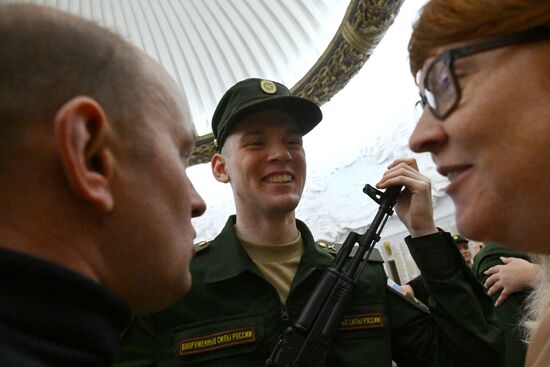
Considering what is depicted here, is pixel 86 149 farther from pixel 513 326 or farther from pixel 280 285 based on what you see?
pixel 513 326

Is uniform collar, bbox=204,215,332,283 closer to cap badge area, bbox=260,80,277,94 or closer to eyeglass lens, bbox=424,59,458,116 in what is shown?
cap badge area, bbox=260,80,277,94

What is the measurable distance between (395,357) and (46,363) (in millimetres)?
1053

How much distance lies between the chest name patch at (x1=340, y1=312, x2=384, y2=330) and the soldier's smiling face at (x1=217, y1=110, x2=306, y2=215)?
33cm

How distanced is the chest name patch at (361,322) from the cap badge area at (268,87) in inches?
26.7

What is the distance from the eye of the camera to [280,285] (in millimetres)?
1189

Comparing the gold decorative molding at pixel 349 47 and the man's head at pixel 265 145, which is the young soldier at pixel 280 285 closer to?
the man's head at pixel 265 145

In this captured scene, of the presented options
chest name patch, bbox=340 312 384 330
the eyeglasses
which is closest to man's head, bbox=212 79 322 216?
chest name patch, bbox=340 312 384 330

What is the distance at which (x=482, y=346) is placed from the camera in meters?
1.10

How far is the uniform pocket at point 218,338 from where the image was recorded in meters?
1.05

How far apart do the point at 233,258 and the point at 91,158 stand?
28.9 inches

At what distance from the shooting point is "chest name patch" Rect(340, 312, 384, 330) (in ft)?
3.76

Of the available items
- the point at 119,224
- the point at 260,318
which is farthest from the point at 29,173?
the point at 260,318

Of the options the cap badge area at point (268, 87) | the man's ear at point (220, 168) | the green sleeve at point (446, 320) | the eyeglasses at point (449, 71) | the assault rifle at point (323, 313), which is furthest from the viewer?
the man's ear at point (220, 168)

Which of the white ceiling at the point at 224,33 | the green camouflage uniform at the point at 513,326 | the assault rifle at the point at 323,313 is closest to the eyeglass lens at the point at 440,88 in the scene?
the assault rifle at the point at 323,313
